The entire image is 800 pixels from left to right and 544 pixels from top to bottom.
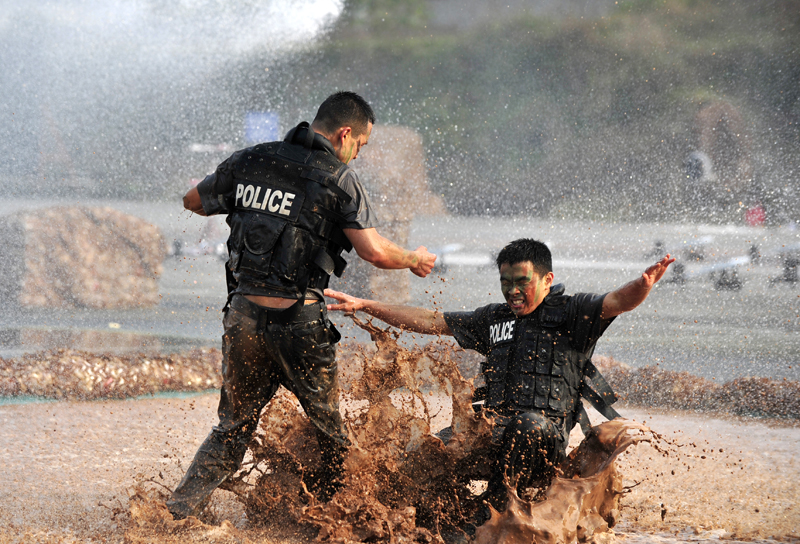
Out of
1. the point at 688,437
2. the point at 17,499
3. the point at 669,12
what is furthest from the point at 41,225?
the point at 669,12

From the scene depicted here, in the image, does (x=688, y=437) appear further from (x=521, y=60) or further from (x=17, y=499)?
(x=521, y=60)

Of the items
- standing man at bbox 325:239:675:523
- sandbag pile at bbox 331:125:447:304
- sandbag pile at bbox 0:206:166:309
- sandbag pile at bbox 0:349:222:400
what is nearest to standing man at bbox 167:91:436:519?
standing man at bbox 325:239:675:523

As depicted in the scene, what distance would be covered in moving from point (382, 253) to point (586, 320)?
0.97m

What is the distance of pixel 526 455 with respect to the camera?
3006 millimetres

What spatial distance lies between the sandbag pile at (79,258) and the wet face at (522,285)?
25.1 feet

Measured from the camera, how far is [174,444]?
512cm

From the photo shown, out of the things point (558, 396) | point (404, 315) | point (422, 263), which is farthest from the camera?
point (404, 315)

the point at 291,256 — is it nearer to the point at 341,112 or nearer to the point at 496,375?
the point at 341,112

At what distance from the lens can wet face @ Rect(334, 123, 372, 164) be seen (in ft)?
10.3

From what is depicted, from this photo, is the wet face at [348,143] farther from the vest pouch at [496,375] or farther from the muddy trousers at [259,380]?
the vest pouch at [496,375]

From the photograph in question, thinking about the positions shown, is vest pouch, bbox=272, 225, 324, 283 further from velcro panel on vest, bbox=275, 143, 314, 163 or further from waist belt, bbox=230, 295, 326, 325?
velcro panel on vest, bbox=275, 143, 314, 163

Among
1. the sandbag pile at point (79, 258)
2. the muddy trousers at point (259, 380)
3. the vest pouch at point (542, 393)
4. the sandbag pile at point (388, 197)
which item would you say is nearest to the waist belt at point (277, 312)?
the muddy trousers at point (259, 380)

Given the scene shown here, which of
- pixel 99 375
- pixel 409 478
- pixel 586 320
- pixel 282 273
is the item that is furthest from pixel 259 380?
pixel 99 375

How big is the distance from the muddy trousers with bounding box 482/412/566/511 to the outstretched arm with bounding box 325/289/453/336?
0.63 metres
